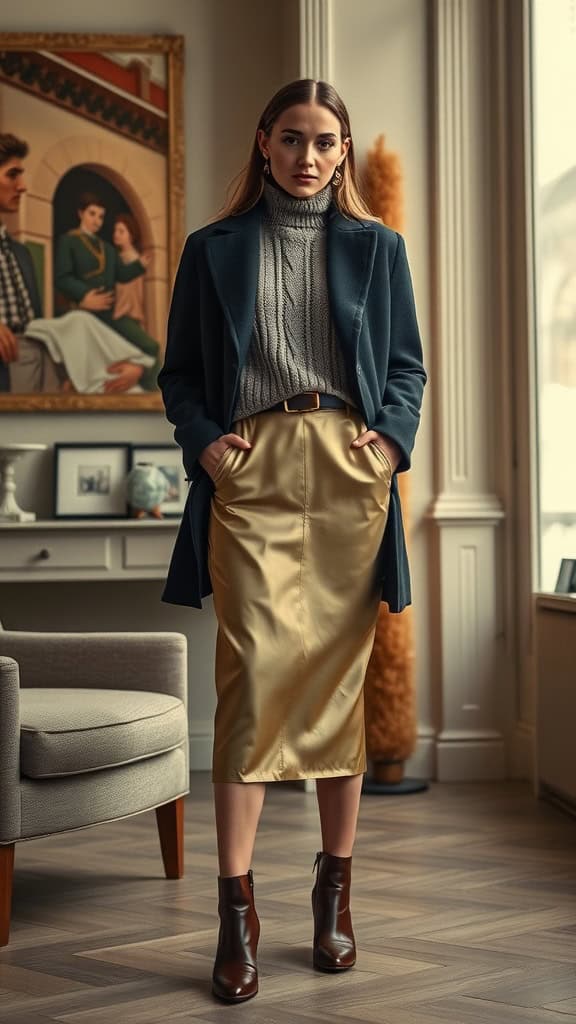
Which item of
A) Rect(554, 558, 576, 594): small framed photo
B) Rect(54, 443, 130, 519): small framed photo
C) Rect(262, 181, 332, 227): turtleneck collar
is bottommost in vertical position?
Rect(554, 558, 576, 594): small framed photo

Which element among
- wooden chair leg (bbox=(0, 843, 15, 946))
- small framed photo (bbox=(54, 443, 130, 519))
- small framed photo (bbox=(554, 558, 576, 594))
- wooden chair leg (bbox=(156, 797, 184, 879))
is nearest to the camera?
wooden chair leg (bbox=(0, 843, 15, 946))

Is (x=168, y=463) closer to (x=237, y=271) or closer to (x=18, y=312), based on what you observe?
(x=18, y=312)

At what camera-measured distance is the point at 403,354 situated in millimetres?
2418

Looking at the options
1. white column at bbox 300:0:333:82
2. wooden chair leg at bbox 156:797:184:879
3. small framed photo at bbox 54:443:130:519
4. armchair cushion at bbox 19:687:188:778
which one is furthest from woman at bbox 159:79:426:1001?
small framed photo at bbox 54:443:130:519

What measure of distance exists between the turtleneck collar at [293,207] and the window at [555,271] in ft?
6.80

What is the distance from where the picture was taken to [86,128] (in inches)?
193

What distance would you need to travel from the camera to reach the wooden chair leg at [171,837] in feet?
10.3

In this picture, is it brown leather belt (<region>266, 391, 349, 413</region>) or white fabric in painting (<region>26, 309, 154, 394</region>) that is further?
white fabric in painting (<region>26, 309, 154, 394</region>)

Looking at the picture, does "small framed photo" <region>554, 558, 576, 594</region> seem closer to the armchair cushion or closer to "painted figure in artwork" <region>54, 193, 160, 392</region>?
the armchair cushion

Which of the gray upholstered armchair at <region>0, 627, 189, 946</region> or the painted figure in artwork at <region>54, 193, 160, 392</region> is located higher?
the painted figure in artwork at <region>54, 193, 160, 392</region>

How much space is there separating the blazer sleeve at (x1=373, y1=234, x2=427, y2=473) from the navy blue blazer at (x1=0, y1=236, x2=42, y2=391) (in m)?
2.71

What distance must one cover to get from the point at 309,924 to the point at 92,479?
2.50 m

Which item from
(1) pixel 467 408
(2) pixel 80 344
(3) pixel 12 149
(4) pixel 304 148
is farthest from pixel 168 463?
(4) pixel 304 148

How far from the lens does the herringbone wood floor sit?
2.18m
